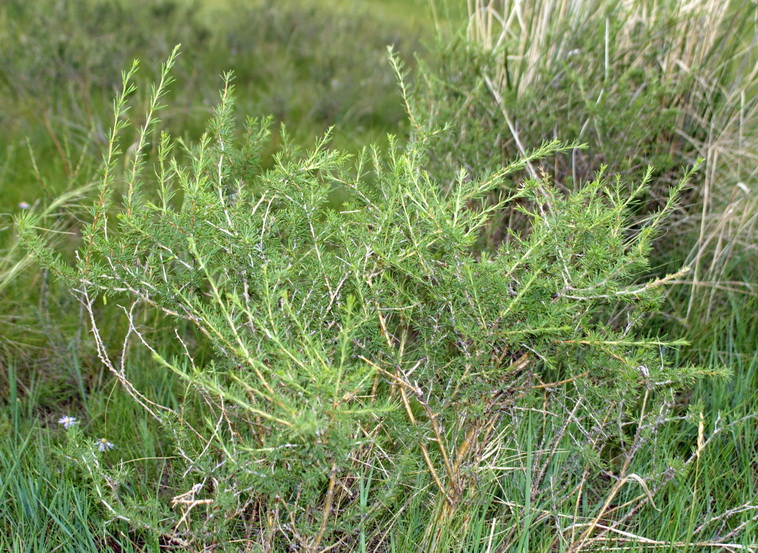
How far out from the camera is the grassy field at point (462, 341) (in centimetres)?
172

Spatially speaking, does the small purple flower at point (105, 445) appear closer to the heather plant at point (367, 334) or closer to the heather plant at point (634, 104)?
the heather plant at point (367, 334)

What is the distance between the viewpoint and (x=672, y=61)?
282cm

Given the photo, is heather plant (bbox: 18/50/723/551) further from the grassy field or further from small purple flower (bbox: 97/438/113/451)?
small purple flower (bbox: 97/438/113/451)

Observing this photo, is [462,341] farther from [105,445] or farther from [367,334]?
[105,445]

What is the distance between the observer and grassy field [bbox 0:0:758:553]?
172 cm

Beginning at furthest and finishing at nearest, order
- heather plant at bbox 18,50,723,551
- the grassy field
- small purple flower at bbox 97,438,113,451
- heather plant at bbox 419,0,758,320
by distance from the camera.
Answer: heather plant at bbox 419,0,758,320, small purple flower at bbox 97,438,113,451, the grassy field, heather plant at bbox 18,50,723,551

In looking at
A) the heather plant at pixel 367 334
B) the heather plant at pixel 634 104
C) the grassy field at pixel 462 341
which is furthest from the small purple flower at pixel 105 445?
the heather plant at pixel 634 104

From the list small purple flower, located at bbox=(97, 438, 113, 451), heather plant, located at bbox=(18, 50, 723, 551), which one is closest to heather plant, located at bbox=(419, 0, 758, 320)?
heather plant, located at bbox=(18, 50, 723, 551)

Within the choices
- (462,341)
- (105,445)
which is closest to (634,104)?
(462,341)

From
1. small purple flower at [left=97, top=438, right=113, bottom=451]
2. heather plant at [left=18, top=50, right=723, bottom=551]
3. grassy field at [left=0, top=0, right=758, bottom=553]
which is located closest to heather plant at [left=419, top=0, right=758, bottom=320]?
grassy field at [left=0, top=0, right=758, bottom=553]

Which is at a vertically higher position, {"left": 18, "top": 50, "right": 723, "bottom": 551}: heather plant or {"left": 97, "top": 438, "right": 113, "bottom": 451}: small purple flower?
{"left": 18, "top": 50, "right": 723, "bottom": 551}: heather plant

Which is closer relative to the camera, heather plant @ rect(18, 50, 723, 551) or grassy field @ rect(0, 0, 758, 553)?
heather plant @ rect(18, 50, 723, 551)

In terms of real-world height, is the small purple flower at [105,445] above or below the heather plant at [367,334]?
below

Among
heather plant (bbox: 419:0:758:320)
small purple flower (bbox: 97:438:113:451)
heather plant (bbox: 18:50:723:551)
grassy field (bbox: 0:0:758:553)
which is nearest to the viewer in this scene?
heather plant (bbox: 18:50:723:551)
